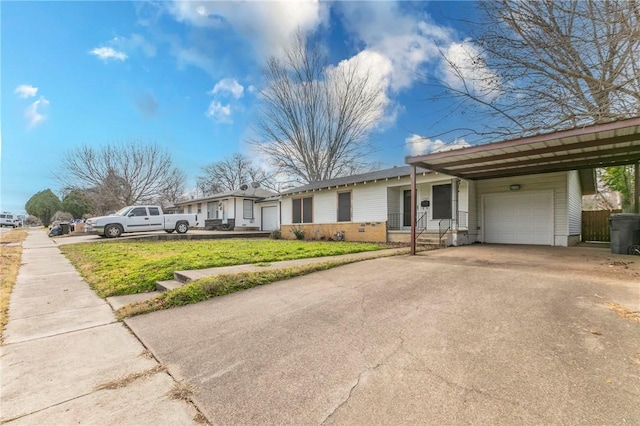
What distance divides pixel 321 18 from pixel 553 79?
42.8ft

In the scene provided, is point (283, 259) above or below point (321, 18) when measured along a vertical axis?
below

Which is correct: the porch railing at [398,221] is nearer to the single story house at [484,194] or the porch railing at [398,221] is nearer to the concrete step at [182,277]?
the single story house at [484,194]

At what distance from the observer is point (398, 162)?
23781 millimetres

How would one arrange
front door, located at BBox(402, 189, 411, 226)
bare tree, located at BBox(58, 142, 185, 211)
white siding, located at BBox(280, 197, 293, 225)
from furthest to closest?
bare tree, located at BBox(58, 142, 185, 211) < white siding, located at BBox(280, 197, 293, 225) < front door, located at BBox(402, 189, 411, 226)

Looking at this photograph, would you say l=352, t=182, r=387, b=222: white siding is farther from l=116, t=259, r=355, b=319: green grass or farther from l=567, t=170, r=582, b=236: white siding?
l=116, t=259, r=355, b=319: green grass

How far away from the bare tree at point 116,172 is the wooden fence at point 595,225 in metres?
33.1

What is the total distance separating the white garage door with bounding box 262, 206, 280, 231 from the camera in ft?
76.1

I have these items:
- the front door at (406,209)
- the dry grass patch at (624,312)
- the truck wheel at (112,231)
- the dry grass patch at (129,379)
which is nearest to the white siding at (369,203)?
the front door at (406,209)

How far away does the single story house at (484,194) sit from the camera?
7.64 m

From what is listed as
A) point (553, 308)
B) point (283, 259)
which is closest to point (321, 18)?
point (283, 259)

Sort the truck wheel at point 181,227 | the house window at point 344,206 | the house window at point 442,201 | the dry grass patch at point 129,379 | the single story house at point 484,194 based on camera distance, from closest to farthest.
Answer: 1. the dry grass patch at point 129,379
2. the single story house at point 484,194
3. the house window at point 442,201
4. the house window at point 344,206
5. the truck wheel at point 181,227

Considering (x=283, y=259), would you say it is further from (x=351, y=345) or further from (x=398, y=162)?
(x=398, y=162)

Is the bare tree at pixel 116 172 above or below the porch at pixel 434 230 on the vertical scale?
above

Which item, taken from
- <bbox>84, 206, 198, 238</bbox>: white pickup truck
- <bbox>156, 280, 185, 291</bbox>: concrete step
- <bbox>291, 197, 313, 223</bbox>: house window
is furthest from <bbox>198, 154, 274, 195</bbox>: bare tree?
<bbox>156, 280, 185, 291</bbox>: concrete step
